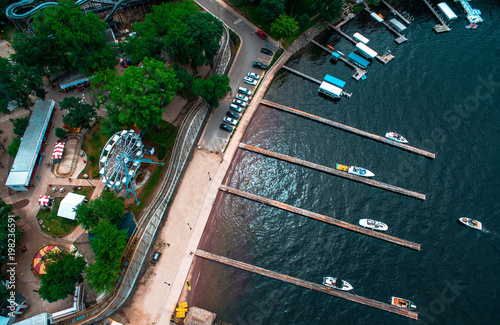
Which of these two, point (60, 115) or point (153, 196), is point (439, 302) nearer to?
point (153, 196)

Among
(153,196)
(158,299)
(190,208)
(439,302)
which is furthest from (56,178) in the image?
(439,302)

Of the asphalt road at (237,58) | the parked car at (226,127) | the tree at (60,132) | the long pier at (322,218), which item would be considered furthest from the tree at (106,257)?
the parked car at (226,127)

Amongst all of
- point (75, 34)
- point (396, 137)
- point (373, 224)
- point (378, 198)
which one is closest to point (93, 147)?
point (75, 34)

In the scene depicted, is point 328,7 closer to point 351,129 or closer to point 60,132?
point 351,129

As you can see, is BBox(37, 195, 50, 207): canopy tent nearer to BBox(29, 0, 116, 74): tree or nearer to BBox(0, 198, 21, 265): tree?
BBox(0, 198, 21, 265): tree

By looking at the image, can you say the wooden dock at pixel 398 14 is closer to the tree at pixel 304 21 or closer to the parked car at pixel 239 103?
the tree at pixel 304 21

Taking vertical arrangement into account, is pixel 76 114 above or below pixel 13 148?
above
